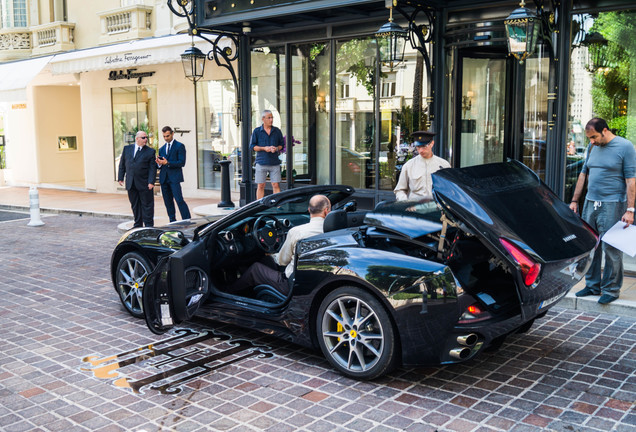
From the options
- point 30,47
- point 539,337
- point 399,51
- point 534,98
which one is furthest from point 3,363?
point 30,47

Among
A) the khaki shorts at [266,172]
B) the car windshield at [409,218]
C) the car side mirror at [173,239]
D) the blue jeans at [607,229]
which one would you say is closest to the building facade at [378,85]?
the khaki shorts at [266,172]

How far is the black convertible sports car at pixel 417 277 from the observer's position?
4.25m

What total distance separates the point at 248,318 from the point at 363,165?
6.52 m

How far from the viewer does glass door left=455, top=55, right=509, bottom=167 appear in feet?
33.7

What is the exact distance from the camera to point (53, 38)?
21.7 metres

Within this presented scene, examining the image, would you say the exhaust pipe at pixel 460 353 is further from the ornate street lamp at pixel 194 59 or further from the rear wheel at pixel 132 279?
the ornate street lamp at pixel 194 59

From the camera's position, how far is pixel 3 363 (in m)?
5.19

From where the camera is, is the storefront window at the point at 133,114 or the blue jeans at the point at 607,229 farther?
the storefront window at the point at 133,114

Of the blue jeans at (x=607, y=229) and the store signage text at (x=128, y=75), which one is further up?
the store signage text at (x=128, y=75)

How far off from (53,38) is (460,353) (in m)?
21.3

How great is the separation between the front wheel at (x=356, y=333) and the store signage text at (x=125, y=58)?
12287 millimetres

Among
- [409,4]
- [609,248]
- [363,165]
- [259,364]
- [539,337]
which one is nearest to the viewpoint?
[259,364]

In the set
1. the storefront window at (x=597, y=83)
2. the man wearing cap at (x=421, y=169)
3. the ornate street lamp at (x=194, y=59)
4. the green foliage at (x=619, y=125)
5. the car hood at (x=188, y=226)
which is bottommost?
the car hood at (x=188, y=226)

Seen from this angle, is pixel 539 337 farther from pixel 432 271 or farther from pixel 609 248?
pixel 432 271
